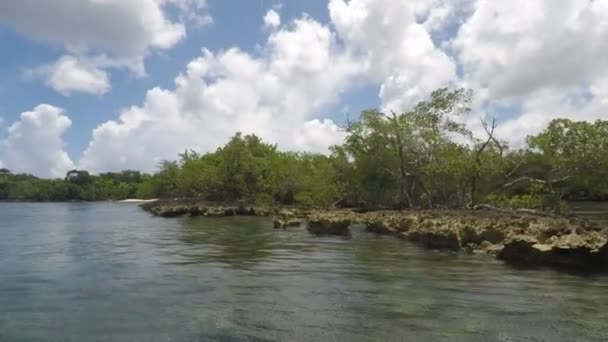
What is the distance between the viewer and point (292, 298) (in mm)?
11844

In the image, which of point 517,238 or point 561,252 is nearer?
point 561,252

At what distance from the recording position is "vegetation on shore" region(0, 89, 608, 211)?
121 feet

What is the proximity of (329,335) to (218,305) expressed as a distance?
3.22m

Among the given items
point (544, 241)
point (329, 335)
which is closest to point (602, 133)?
point (544, 241)

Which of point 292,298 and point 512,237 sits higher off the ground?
point 512,237

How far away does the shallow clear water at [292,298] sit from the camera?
8.96 metres

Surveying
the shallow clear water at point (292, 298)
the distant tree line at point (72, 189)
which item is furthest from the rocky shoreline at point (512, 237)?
the distant tree line at point (72, 189)

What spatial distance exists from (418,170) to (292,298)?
108ft

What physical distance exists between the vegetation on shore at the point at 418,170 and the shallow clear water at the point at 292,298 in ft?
67.1

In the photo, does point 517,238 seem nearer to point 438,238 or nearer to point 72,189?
point 438,238

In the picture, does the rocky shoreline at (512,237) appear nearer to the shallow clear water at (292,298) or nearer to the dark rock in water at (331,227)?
the dark rock in water at (331,227)

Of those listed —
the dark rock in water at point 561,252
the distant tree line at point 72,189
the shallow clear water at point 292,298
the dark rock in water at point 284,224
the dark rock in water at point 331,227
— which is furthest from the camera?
the distant tree line at point 72,189

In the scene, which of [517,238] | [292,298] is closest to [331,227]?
[517,238]

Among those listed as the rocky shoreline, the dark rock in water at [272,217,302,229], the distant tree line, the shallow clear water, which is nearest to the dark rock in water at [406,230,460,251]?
the rocky shoreline
